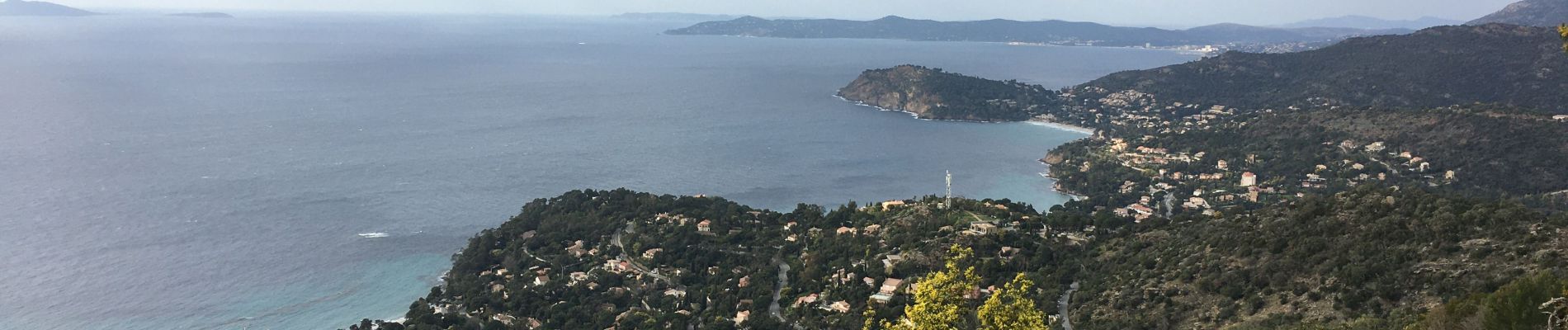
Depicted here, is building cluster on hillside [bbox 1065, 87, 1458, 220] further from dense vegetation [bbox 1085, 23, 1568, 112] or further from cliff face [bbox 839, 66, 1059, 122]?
cliff face [bbox 839, 66, 1059, 122]

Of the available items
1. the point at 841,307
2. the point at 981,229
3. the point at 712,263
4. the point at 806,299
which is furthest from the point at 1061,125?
the point at 841,307

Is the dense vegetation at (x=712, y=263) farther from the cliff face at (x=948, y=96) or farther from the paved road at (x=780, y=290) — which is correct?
the cliff face at (x=948, y=96)

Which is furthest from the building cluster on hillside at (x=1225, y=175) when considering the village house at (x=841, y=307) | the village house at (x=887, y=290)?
the village house at (x=841, y=307)

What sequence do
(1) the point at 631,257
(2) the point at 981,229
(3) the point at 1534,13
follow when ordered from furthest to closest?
(3) the point at 1534,13, (1) the point at 631,257, (2) the point at 981,229

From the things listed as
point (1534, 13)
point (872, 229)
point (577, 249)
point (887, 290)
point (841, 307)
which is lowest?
point (577, 249)

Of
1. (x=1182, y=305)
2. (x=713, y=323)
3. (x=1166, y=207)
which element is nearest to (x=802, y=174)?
(x=1166, y=207)

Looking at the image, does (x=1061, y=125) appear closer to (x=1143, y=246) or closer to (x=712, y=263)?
(x=1143, y=246)

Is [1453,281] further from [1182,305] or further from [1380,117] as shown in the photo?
[1380,117]
